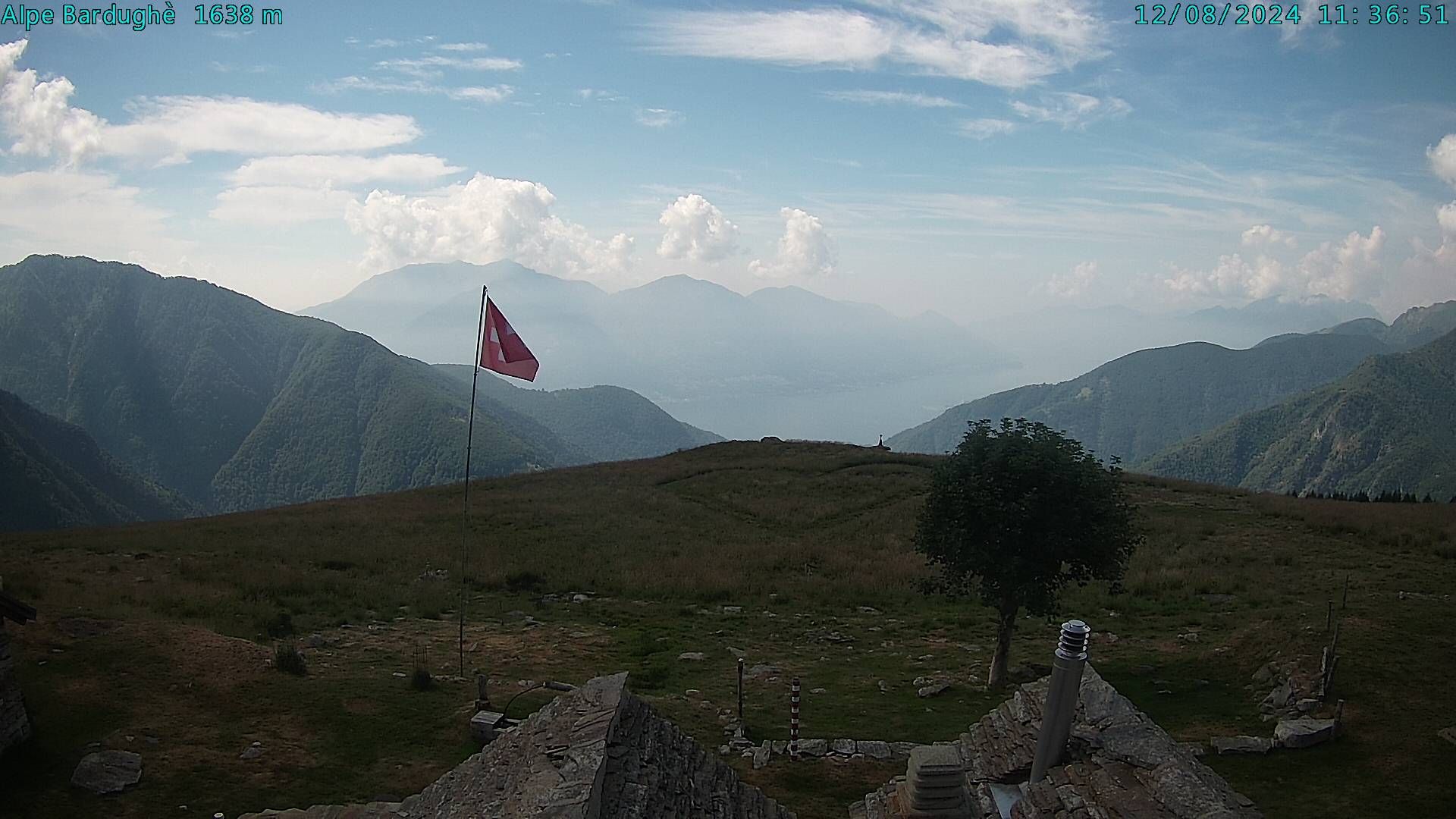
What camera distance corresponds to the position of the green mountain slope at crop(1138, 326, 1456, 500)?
146 m

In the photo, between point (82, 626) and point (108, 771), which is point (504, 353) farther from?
point (108, 771)

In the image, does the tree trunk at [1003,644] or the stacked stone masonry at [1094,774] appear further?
the tree trunk at [1003,644]

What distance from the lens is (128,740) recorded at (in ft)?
43.7

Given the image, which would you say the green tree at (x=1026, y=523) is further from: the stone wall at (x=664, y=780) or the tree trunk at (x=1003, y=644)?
the stone wall at (x=664, y=780)

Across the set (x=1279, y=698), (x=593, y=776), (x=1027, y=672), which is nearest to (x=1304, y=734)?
(x=1279, y=698)

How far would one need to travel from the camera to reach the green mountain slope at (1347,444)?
146 m

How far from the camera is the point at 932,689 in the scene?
18359mm

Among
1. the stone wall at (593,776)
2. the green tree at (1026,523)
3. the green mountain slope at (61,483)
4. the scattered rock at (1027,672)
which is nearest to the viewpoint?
the stone wall at (593,776)

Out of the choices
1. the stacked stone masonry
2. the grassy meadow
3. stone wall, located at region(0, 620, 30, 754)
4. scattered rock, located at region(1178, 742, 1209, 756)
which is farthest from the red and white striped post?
stone wall, located at region(0, 620, 30, 754)

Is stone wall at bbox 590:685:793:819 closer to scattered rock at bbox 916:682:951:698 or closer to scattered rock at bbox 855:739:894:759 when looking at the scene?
scattered rock at bbox 855:739:894:759

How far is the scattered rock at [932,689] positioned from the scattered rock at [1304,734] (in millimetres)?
6297

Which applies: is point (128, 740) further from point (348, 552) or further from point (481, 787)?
point (348, 552)

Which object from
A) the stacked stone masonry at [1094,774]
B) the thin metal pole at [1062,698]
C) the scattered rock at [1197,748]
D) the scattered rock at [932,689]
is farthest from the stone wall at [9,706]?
the scattered rock at [1197,748]

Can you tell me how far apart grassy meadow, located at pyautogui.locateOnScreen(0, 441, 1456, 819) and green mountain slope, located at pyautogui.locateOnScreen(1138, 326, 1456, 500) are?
137598 mm
